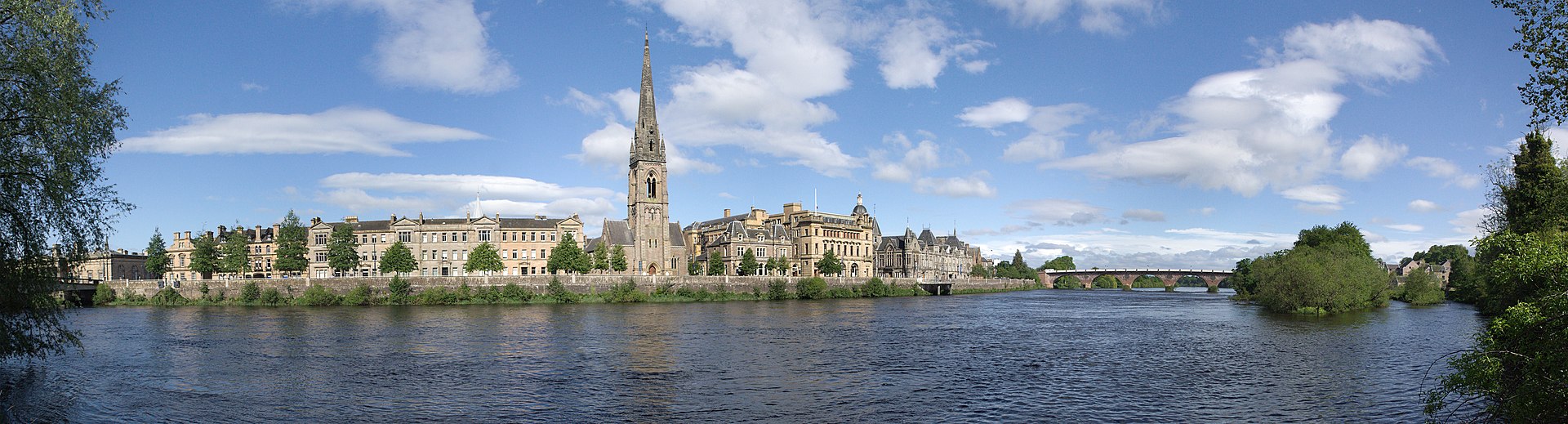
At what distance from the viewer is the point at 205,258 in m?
107

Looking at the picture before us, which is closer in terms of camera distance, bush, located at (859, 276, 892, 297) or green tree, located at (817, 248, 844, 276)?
bush, located at (859, 276, 892, 297)

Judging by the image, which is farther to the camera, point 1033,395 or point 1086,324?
point 1086,324

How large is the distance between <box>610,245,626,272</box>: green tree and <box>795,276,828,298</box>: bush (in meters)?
21.4

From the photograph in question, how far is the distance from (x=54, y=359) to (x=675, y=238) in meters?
88.0

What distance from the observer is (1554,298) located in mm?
15453

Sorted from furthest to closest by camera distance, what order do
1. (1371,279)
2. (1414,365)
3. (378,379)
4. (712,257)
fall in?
(712,257) < (1371,279) < (1414,365) < (378,379)

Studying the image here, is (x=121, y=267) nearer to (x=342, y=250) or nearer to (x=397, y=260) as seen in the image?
(x=342, y=250)

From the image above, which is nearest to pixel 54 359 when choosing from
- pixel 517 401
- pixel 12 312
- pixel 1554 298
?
pixel 12 312

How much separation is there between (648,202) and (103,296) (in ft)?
194

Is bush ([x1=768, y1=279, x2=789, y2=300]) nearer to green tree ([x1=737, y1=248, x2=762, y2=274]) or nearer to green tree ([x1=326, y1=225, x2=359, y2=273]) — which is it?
green tree ([x1=737, y1=248, x2=762, y2=274])

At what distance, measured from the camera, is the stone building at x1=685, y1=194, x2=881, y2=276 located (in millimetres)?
134875

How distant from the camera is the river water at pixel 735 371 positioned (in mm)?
26781

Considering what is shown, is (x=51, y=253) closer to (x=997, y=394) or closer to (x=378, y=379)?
(x=378, y=379)

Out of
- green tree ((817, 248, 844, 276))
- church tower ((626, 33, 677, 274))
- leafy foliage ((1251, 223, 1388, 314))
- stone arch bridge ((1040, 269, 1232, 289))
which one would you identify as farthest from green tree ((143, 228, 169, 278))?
stone arch bridge ((1040, 269, 1232, 289))
